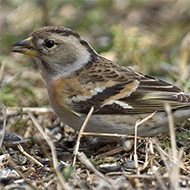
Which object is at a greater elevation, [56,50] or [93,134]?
[56,50]

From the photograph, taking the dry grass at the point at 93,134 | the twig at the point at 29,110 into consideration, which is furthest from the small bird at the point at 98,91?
the twig at the point at 29,110

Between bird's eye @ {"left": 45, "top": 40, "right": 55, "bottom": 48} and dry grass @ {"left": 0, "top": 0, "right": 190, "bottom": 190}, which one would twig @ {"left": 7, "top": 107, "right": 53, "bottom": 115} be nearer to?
dry grass @ {"left": 0, "top": 0, "right": 190, "bottom": 190}

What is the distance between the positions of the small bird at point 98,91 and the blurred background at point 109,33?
0.55m

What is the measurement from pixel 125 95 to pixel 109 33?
2.26 meters

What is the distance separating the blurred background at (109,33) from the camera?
4.57m

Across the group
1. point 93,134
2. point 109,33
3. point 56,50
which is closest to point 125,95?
point 93,134

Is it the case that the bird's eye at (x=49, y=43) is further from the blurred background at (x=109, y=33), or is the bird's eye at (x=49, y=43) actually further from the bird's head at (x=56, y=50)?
the blurred background at (x=109, y=33)

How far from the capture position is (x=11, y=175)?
301 centimetres

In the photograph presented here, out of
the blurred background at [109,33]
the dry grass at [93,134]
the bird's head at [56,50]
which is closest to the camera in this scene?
the dry grass at [93,134]

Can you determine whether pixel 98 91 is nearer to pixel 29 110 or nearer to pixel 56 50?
pixel 56 50

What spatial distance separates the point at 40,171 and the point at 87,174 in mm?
380

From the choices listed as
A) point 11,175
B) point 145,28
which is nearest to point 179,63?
point 145,28

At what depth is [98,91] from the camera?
10.9 feet

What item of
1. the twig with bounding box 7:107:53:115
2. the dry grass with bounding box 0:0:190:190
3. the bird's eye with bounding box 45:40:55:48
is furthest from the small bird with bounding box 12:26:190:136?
the twig with bounding box 7:107:53:115
